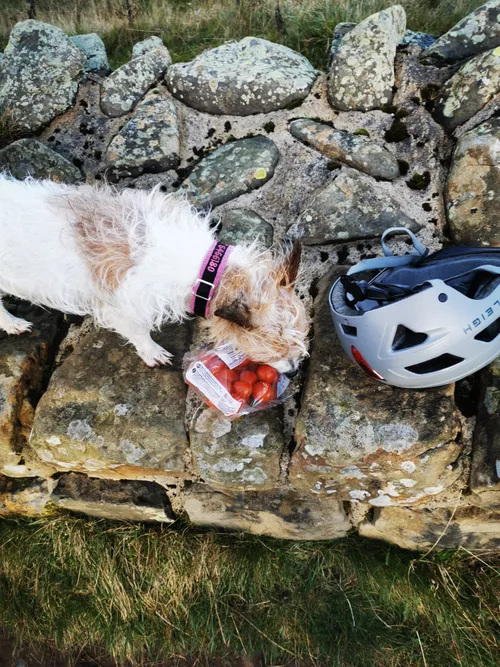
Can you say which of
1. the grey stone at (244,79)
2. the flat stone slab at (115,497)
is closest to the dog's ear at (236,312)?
the flat stone slab at (115,497)

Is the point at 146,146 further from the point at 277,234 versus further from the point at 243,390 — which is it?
the point at 243,390

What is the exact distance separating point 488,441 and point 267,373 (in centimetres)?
125

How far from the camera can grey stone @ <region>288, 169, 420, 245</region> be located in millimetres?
3172

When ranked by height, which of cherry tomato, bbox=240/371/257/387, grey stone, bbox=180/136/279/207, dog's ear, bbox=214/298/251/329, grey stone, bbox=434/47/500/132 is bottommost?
cherry tomato, bbox=240/371/257/387

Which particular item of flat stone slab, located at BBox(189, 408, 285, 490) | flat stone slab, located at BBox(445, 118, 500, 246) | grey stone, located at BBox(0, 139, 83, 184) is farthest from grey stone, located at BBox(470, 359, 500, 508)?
grey stone, located at BBox(0, 139, 83, 184)

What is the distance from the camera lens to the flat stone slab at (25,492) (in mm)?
3707

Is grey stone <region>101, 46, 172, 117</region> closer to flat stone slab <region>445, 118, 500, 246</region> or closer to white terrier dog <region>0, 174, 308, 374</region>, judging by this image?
white terrier dog <region>0, 174, 308, 374</region>

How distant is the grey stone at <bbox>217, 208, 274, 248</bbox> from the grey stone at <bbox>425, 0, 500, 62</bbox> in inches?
63.0

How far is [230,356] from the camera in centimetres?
293

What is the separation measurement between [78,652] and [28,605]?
1.82 ft

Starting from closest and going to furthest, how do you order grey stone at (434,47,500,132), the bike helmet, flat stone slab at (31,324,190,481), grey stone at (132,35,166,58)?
the bike helmet, flat stone slab at (31,324,190,481), grey stone at (434,47,500,132), grey stone at (132,35,166,58)

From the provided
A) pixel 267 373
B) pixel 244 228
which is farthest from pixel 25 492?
pixel 244 228

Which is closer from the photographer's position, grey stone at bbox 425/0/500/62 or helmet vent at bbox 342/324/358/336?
helmet vent at bbox 342/324/358/336

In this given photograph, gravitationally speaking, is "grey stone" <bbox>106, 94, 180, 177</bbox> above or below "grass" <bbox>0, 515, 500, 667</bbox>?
above
